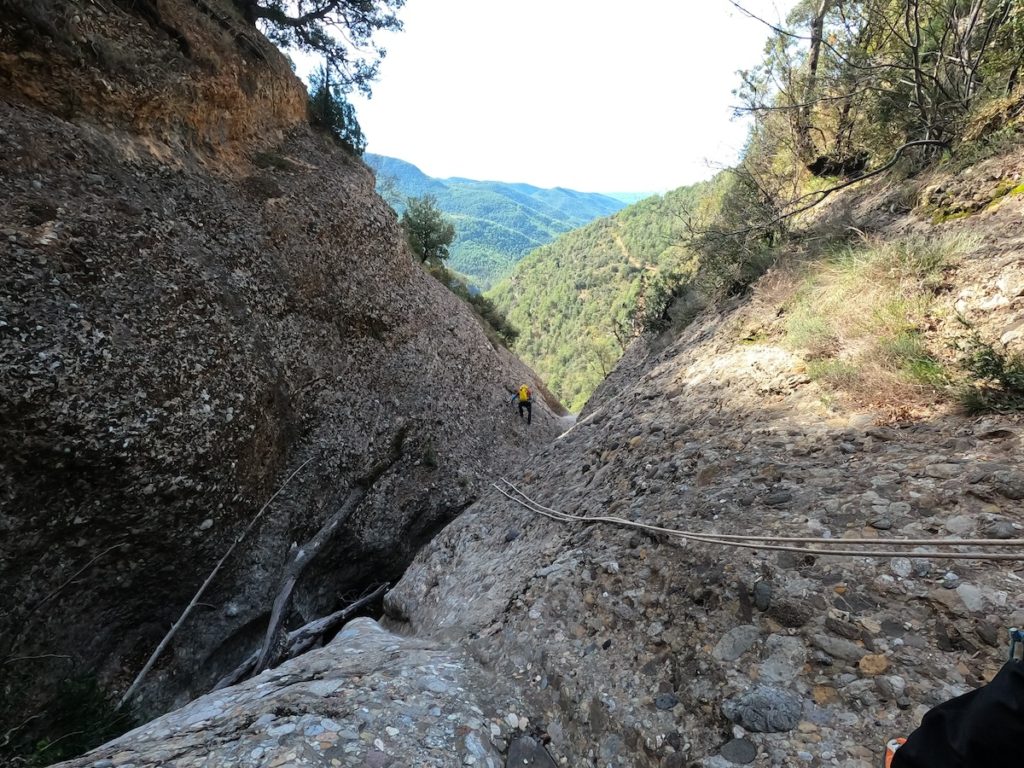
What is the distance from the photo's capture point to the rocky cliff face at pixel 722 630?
2.76 metres

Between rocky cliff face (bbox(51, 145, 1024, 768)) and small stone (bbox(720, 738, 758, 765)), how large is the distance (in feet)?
0.03

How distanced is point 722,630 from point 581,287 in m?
123

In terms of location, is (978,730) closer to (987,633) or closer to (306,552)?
(987,633)

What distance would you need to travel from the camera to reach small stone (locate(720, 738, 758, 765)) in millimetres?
2695

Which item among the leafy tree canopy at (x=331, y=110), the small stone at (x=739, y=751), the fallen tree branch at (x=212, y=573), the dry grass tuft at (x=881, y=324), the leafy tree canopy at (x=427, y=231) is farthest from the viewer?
the leafy tree canopy at (x=427, y=231)

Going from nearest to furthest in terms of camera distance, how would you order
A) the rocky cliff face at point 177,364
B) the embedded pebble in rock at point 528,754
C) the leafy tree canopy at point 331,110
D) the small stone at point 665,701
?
the small stone at point 665,701 < the embedded pebble in rock at point 528,754 < the rocky cliff face at point 177,364 < the leafy tree canopy at point 331,110

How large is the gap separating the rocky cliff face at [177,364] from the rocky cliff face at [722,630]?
3745 millimetres

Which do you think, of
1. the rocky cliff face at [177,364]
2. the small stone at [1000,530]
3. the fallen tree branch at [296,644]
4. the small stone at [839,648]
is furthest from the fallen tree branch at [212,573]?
the small stone at [1000,530]

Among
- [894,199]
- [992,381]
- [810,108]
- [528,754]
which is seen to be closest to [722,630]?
[528,754]

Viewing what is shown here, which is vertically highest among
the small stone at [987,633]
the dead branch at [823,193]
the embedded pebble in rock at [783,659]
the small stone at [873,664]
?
the dead branch at [823,193]

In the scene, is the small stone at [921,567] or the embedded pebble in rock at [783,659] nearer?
the embedded pebble in rock at [783,659]

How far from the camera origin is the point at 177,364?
7.54 m

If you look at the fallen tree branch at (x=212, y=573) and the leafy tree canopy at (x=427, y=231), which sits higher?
the leafy tree canopy at (x=427, y=231)

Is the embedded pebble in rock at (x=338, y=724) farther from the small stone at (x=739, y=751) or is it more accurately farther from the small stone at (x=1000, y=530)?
the small stone at (x=1000, y=530)
